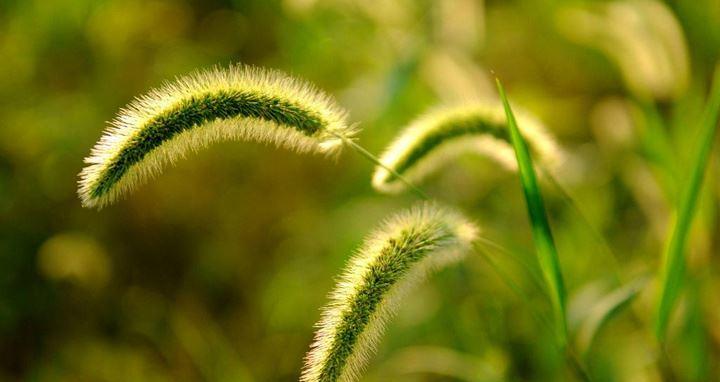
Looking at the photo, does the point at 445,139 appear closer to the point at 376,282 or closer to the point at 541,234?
the point at 541,234

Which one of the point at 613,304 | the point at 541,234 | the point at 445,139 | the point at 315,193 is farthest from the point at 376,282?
the point at 315,193

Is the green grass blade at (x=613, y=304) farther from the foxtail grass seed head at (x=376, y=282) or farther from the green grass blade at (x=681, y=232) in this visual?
the foxtail grass seed head at (x=376, y=282)

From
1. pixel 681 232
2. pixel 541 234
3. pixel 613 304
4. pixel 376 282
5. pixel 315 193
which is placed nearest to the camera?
pixel 376 282

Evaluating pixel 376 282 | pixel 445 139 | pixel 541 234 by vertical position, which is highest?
pixel 445 139

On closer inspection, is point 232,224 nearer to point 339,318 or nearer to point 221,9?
point 221,9

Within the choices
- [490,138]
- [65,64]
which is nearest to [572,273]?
[490,138]

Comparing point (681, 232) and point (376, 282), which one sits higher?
point (681, 232)

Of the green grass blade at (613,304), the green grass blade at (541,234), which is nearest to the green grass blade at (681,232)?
Answer: the green grass blade at (613,304)
